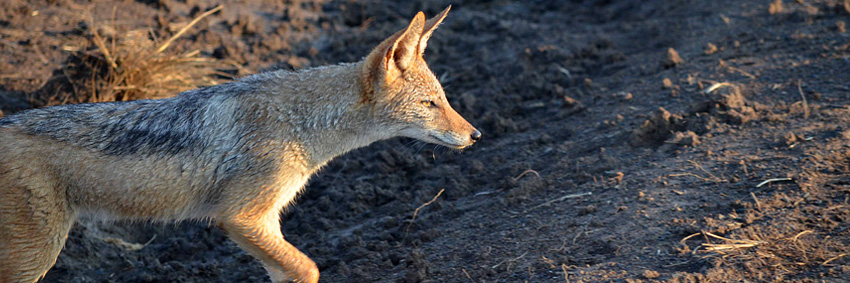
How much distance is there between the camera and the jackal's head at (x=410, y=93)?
467 cm

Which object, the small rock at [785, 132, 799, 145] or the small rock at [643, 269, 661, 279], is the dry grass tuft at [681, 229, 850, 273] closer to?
the small rock at [643, 269, 661, 279]

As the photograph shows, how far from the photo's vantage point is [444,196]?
614cm

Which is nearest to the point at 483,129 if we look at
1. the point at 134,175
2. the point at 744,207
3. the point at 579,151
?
the point at 579,151

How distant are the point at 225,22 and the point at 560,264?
6090 millimetres

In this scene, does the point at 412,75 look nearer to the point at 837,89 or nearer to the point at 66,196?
the point at 66,196

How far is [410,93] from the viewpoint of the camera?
16.0ft

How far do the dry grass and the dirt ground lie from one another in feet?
0.23

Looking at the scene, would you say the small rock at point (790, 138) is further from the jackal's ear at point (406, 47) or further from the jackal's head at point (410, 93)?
the jackal's ear at point (406, 47)

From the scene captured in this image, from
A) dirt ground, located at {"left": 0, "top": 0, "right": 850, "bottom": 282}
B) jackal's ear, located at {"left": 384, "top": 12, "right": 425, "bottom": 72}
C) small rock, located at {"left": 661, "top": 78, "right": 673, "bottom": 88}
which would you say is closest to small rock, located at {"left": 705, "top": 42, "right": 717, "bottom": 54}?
dirt ground, located at {"left": 0, "top": 0, "right": 850, "bottom": 282}

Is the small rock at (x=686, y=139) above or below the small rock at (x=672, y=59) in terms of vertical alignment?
below

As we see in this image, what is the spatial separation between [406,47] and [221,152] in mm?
1355

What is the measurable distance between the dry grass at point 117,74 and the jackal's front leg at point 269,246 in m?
2.84

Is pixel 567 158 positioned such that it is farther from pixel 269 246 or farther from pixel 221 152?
pixel 221 152

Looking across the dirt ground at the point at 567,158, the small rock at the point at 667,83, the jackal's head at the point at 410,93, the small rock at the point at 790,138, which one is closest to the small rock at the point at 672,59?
the dirt ground at the point at 567,158
